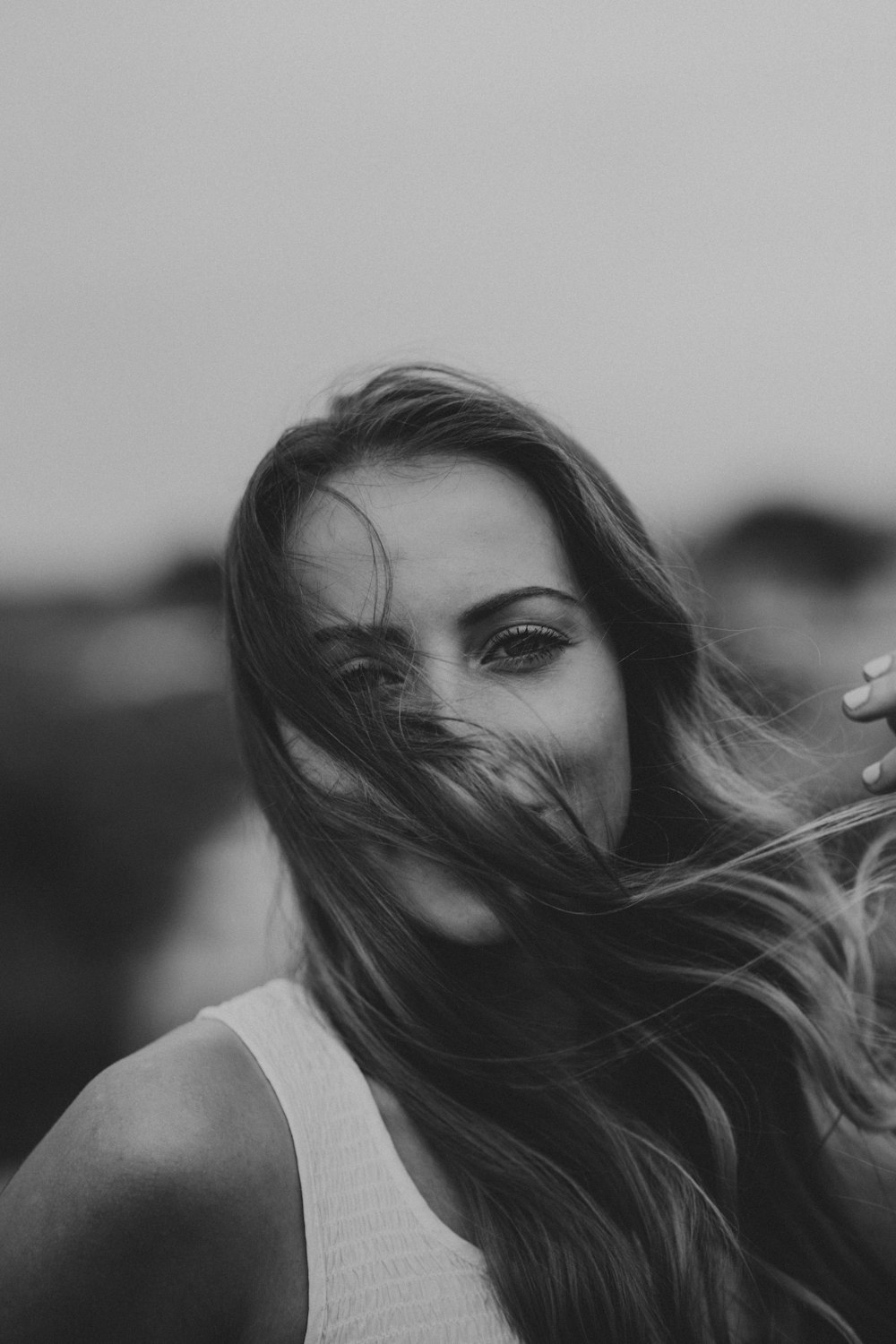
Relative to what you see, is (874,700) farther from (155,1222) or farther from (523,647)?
(155,1222)

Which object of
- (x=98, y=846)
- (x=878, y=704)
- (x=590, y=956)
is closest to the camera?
(x=878, y=704)

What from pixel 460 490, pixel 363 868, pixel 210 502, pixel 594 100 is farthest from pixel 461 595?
pixel 594 100

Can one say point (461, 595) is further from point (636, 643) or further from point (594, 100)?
point (594, 100)

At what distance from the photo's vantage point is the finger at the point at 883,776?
77 centimetres

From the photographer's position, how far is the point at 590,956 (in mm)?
853

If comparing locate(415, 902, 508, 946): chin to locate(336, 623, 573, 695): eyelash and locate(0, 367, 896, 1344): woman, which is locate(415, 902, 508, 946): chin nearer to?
locate(0, 367, 896, 1344): woman

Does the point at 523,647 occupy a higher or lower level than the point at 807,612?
higher

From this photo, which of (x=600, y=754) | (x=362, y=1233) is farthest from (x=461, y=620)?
(x=362, y=1233)

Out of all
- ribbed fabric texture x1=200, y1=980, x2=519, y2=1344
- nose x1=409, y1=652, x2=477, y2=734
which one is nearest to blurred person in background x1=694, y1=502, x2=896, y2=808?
nose x1=409, y1=652, x2=477, y2=734

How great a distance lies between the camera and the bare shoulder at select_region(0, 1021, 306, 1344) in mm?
617

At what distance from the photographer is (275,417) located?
0.99m

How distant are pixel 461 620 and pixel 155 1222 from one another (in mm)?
471

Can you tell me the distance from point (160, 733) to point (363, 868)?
36 cm

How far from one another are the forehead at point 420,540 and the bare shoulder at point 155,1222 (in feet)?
1.24
